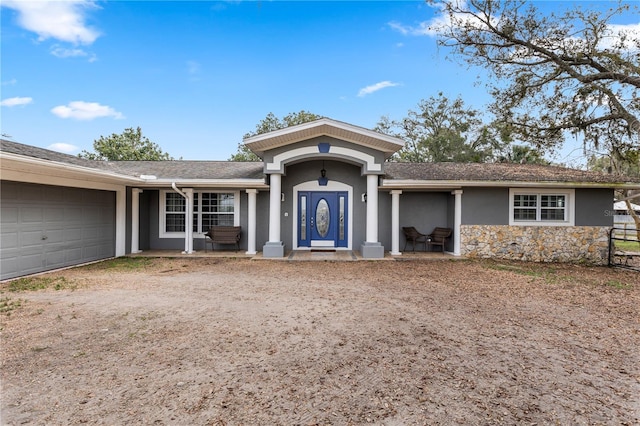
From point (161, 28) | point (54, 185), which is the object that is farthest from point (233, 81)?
point (54, 185)

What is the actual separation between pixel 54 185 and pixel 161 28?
7.92m

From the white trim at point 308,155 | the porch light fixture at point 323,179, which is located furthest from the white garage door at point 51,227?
the porch light fixture at point 323,179

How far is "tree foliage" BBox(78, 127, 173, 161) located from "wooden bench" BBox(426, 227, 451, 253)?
28801 mm

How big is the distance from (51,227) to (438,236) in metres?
11.4

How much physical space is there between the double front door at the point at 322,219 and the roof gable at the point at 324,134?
7.33 ft

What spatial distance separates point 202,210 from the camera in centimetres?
1196

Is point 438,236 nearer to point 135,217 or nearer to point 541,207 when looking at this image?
point 541,207

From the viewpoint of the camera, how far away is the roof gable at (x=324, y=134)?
9906 mm

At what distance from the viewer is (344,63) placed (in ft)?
55.2

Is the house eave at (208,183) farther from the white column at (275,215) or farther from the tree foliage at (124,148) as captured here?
the tree foliage at (124,148)

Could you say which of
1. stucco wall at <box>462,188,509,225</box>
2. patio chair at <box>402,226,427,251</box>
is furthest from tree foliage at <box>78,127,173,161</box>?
stucco wall at <box>462,188,509,225</box>

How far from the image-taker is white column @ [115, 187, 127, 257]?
1058cm

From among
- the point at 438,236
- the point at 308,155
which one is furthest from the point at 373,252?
the point at 308,155

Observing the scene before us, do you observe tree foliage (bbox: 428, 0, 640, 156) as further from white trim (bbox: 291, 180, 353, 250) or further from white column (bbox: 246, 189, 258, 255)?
white column (bbox: 246, 189, 258, 255)
